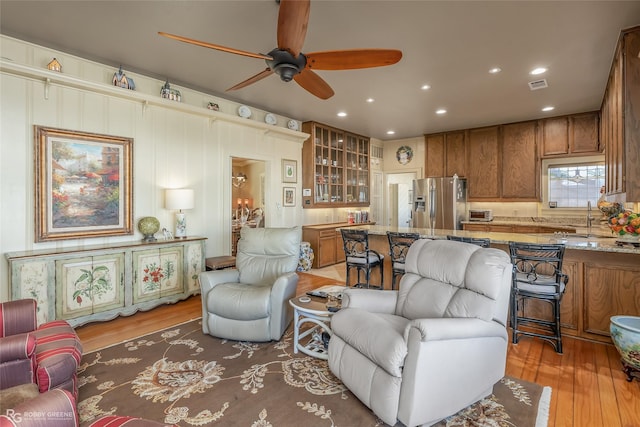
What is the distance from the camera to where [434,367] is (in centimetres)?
175

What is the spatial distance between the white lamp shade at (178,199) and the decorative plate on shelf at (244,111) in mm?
1630

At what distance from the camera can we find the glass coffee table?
2.58 meters

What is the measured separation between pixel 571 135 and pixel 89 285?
7.68 metres

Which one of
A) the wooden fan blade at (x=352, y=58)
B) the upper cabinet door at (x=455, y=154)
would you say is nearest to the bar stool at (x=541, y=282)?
the wooden fan blade at (x=352, y=58)

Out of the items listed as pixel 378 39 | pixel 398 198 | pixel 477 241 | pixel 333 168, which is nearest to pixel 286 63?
pixel 378 39

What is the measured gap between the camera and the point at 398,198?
334 inches

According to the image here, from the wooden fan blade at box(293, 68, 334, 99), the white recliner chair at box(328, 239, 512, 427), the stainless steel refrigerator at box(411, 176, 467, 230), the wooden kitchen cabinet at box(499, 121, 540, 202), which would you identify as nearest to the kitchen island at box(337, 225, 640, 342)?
the white recliner chair at box(328, 239, 512, 427)

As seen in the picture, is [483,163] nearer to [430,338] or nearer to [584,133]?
[584,133]

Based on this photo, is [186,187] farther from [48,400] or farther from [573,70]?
[573,70]

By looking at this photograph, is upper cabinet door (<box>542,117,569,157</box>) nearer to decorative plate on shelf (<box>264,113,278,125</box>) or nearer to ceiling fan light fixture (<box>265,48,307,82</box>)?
decorative plate on shelf (<box>264,113,278,125</box>)

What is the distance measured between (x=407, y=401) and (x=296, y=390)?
0.83m

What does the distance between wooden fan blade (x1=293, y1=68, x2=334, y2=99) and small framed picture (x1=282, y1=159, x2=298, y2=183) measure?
293 cm

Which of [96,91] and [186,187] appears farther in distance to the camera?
[186,187]

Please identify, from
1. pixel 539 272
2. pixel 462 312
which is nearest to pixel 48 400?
pixel 462 312
